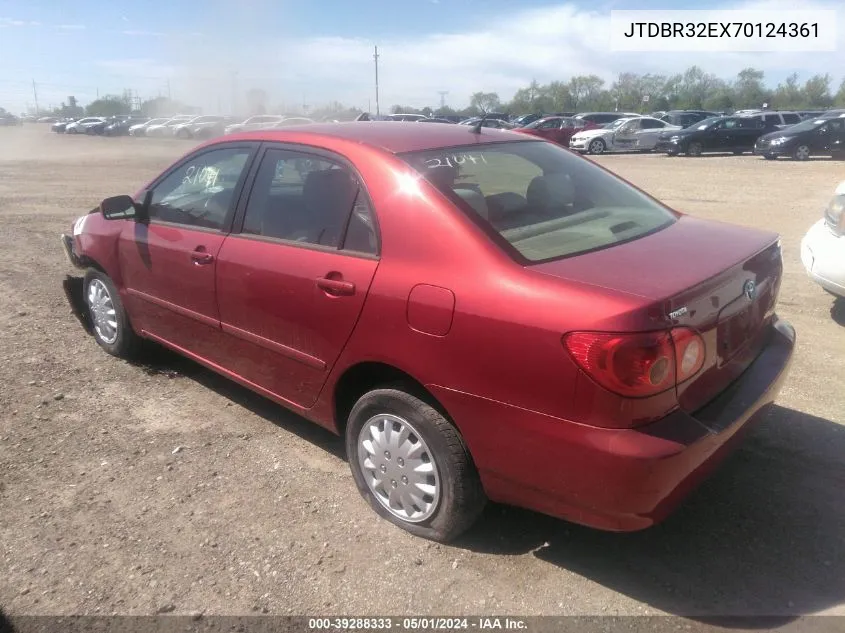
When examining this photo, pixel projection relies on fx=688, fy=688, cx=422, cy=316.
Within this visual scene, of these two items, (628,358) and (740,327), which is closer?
(628,358)

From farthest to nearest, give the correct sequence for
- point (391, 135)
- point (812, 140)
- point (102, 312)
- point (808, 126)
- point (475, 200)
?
point (808, 126) < point (812, 140) < point (102, 312) < point (391, 135) < point (475, 200)

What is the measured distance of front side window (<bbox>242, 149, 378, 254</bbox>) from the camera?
9.62 ft

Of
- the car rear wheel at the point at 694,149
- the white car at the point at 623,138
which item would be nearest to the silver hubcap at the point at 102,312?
the car rear wheel at the point at 694,149

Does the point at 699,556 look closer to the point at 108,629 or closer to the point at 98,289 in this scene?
the point at 108,629

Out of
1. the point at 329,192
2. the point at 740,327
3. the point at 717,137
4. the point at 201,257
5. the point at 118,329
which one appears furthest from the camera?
the point at 717,137

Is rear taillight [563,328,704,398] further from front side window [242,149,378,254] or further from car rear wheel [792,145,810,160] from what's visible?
car rear wheel [792,145,810,160]

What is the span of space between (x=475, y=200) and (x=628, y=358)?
1.00 meters

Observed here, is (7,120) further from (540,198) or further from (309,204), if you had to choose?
(540,198)

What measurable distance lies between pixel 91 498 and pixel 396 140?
7.16ft

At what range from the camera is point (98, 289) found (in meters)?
4.80

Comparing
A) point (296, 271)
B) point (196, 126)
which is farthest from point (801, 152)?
point (196, 126)

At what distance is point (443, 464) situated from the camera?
8.70 feet

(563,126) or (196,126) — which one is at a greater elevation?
(196,126)

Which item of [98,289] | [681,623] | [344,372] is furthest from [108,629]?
[98,289]
